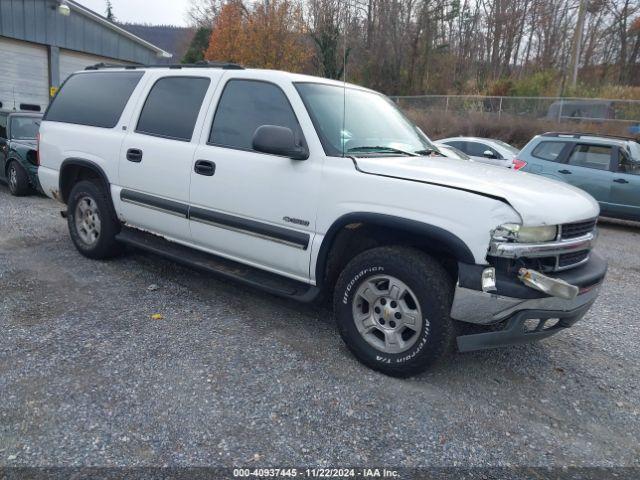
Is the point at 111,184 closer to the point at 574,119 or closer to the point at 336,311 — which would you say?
the point at 336,311

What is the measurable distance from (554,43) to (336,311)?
3472 cm

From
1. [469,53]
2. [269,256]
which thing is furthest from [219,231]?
[469,53]

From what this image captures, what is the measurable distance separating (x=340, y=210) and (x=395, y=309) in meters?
0.74

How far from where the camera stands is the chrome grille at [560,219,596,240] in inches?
123

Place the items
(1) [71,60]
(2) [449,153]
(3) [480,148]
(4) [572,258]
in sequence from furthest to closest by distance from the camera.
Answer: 1. (1) [71,60]
2. (3) [480,148]
3. (2) [449,153]
4. (4) [572,258]

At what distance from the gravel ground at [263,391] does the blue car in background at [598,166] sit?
5.45 meters

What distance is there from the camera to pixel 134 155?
470cm

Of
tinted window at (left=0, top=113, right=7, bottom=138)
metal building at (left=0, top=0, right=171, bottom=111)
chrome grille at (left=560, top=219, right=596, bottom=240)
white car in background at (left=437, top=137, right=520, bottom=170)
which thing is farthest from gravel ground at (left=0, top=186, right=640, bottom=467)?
metal building at (left=0, top=0, right=171, bottom=111)

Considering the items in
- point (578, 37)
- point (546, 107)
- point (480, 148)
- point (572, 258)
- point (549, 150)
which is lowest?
point (572, 258)

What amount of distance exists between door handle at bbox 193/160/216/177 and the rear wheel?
6.40 meters

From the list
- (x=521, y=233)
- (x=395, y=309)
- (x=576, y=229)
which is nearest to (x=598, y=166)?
(x=576, y=229)

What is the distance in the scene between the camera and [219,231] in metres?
4.14

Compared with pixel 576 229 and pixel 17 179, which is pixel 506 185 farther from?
pixel 17 179

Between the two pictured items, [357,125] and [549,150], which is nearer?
[357,125]
